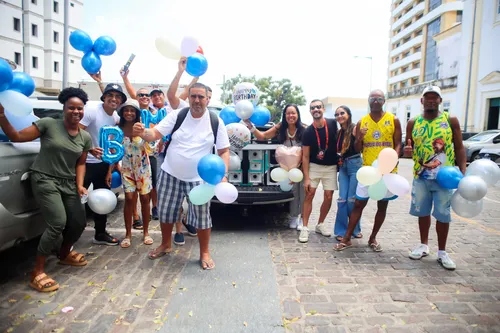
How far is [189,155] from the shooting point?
3.83 m

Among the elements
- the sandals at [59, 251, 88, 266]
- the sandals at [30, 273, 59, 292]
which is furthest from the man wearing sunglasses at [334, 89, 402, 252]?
the sandals at [30, 273, 59, 292]

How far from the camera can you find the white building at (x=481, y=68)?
77.4ft

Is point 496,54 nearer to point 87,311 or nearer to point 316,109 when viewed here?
point 316,109

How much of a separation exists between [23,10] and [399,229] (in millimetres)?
47704

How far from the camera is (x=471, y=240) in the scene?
4.96 metres

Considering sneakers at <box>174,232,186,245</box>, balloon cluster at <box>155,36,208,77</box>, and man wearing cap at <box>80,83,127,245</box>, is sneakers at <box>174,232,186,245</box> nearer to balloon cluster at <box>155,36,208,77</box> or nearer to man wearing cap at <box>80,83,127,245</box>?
man wearing cap at <box>80,83,127,245</box>

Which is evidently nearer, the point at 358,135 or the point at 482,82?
the point at 358,135

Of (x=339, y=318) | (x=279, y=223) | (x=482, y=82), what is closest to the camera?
(x=339, y=318)

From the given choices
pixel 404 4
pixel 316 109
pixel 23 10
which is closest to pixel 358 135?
pixel 316 109

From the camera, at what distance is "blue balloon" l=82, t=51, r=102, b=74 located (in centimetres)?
458

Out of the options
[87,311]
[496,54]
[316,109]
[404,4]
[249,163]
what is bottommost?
[87,311]

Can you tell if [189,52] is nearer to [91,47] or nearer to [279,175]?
[91,47]

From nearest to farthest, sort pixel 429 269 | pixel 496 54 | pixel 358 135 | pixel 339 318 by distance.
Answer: pixel 339 318 → pixel 429 269 → pixel 358 135 → pixel 496 54

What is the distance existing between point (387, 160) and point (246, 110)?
202 centimetres
